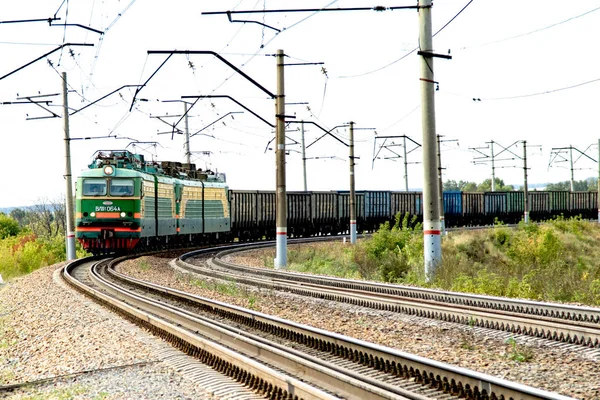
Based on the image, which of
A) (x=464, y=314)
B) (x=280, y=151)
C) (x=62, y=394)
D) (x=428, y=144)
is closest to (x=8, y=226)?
(x=280, y=151)

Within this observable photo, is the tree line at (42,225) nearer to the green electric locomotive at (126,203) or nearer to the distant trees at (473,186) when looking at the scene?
the green electric locomotive at (126,203)

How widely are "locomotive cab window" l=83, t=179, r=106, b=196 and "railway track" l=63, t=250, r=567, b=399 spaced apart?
15.3m

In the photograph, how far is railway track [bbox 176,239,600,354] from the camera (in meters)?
8.53

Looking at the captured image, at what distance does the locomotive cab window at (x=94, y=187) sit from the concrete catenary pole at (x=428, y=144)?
46.5ft

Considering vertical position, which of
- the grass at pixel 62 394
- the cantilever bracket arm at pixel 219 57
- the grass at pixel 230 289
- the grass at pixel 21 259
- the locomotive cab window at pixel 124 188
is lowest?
the grass at pixel 21 259

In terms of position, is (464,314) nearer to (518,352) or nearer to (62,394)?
(518,352)

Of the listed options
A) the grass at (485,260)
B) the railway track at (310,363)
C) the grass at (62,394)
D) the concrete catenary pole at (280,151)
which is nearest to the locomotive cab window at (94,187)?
the grass at (485,260)

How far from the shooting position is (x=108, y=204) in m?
26.0

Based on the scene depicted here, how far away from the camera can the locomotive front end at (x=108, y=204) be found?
25.9m

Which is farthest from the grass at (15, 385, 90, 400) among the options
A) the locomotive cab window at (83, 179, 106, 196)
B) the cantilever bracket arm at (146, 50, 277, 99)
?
the locomotive cab window at (83, 179, 106, 196)

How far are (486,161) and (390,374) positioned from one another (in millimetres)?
51365

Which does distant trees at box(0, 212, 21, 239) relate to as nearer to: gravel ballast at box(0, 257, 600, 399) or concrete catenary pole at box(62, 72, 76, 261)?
concrete catenary pole at box(62, 72, 76, 261)

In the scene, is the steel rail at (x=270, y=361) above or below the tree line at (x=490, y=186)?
below

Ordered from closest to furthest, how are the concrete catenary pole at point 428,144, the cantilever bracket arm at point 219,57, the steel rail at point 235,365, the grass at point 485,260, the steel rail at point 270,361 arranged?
the steel rail at point 270,361
the steel rail at point 235,365
the grass at point 485,260
the concrete catenary pole at point 428,144
the cantilever bracket arm at point 219,57
